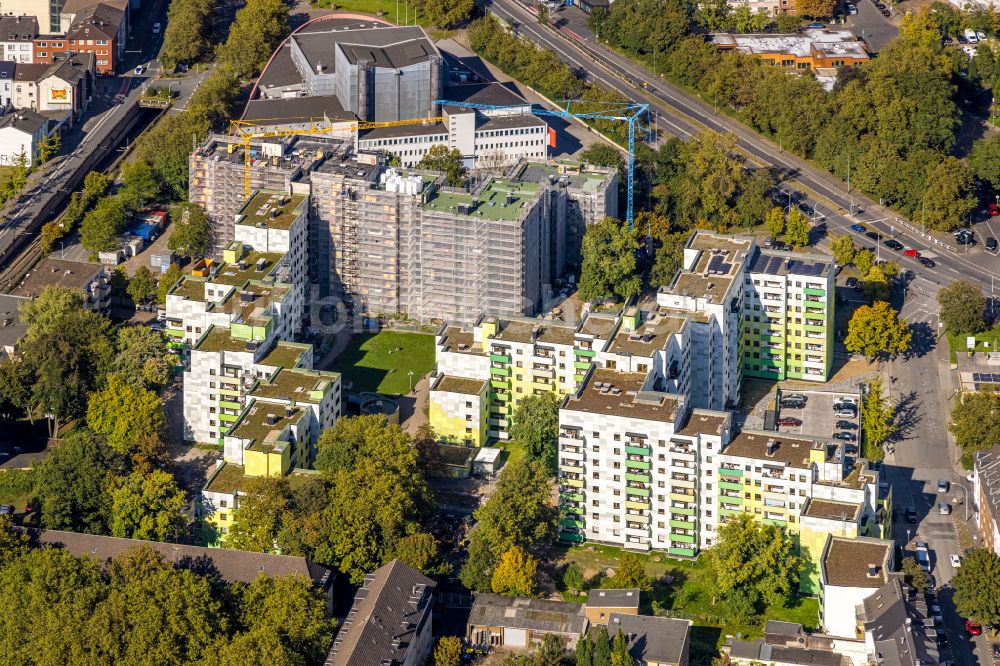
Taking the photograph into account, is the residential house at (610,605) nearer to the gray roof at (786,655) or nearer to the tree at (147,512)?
the gray roof at (786,655)

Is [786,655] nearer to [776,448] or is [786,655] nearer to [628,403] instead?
[776,448]

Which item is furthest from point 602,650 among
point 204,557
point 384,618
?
point 204,557

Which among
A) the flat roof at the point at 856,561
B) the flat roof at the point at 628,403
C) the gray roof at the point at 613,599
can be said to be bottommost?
the gray roof at the point at 613,599

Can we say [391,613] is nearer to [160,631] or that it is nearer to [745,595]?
[160,631]

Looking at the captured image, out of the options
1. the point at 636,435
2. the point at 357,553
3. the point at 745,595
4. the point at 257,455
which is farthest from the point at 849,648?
the point at 257,455

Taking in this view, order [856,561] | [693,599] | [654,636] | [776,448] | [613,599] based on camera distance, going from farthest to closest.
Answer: [776,448]
[693,599]
[613,599]
[856,561]
[654,636]

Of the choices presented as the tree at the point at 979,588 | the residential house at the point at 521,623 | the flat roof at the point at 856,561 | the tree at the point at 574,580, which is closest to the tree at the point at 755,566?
the flat roof at the point at 856,561

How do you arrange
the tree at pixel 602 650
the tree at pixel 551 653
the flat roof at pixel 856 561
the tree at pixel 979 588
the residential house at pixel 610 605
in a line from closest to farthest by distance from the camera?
the tree at pixel 602 650 → the tree at pixel 551 653 → the flat roof at pixel 856 561 → the residential house at pixel 610 605 → the tree at pixel 979 588
